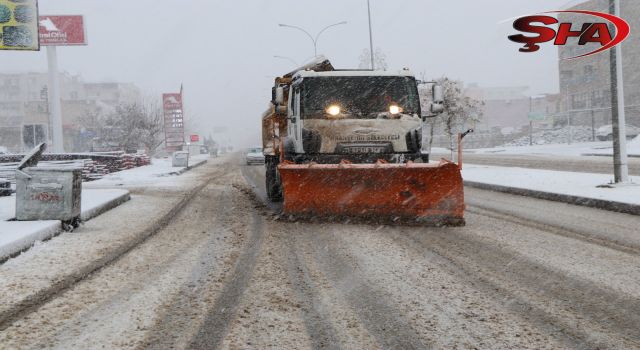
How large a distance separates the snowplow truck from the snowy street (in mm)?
608

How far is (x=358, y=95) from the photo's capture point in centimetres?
1027

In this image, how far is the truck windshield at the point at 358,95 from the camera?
1009 centimetres

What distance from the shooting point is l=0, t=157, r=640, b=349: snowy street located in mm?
3881

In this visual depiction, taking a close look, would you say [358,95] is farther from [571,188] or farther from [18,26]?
[18,26]

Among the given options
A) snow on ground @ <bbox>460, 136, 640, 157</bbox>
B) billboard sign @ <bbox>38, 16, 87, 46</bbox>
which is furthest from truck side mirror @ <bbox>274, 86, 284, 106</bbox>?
billboard sign @ <bbox>38, 16, 87, 46</bbox>

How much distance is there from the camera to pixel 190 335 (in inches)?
154

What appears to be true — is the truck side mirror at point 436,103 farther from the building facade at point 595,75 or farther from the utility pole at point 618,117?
the building facade at point 595,75

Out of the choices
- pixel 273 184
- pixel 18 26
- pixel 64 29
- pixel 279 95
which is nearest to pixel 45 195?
pixel 279 95

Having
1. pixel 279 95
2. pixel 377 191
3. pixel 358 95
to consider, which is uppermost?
pixel 279 95

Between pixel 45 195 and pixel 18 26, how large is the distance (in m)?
11.6

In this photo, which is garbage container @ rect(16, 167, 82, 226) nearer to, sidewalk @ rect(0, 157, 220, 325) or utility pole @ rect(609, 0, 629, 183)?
sidewalk @ rect(0, 157, 220, 325)

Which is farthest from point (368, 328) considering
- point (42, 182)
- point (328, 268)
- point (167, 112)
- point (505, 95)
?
point (505, 95)

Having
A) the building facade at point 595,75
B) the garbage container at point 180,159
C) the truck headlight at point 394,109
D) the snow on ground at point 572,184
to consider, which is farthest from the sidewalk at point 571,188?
the building facade at point 595,75

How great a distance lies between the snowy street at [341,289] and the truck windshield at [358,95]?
2.35m
